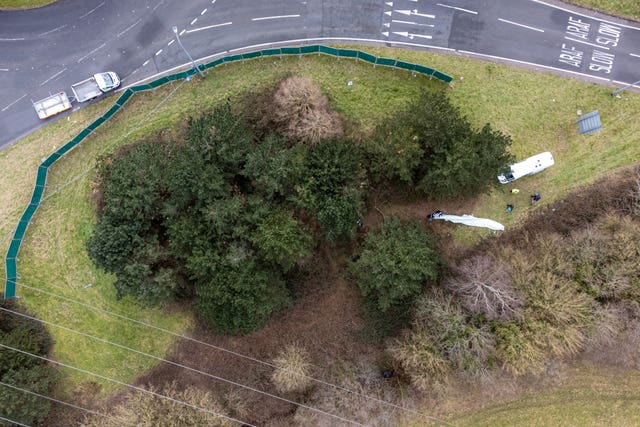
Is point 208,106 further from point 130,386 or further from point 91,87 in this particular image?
point 130,386

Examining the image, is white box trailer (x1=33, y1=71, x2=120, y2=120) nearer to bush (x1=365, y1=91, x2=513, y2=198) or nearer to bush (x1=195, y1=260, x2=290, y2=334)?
bush (x1=195, y1=260, x2=290, y2=334)

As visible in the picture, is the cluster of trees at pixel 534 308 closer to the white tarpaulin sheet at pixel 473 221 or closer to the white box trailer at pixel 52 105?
the white tarpaulin sheet at pixel 473 221

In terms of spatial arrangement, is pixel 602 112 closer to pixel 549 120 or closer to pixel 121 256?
pixel 549 120

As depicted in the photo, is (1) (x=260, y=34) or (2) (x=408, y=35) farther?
(1) (x=260, y=34)

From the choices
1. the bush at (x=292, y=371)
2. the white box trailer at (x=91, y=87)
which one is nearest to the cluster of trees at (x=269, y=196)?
the bush at (x=292, y=371)

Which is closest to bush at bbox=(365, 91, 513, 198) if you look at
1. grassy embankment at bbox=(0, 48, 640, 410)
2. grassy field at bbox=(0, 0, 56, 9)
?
grassy embankment at bbox=(0, 48, 640, 410)

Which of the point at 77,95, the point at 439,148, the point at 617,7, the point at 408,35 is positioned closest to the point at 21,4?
the point at 77,95
